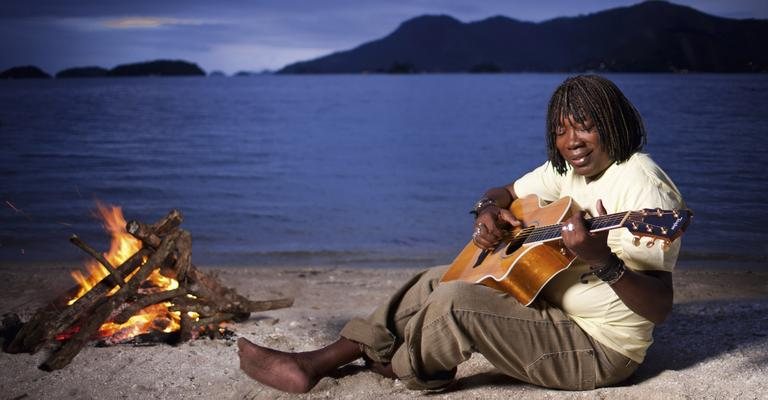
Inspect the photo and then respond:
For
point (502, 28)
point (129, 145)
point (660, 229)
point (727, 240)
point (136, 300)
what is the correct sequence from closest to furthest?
point (660, 229), point (136, 300), point (727, 240), point (129, 145), point (502, 28)

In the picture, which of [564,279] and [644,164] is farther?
[564,279]

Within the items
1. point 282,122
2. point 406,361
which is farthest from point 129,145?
point 406,361

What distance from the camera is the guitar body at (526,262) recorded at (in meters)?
3.08

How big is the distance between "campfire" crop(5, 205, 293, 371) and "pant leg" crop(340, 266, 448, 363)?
4.13 ft

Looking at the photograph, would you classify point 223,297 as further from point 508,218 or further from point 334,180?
point 334,180

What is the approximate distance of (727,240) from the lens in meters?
8.41

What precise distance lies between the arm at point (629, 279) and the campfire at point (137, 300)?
2525mm

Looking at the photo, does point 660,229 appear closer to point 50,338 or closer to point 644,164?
point 644,164

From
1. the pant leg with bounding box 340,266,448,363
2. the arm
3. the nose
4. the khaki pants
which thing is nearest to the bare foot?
the pant leg with bounding box 340,266,448,363

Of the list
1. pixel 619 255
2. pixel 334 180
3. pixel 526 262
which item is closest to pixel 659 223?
pixel 619 255

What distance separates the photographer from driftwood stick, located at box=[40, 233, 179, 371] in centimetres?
392

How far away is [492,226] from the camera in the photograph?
11.8 feet

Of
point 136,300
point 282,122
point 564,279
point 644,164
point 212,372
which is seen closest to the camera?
point 644,164

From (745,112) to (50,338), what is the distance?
380 inches
